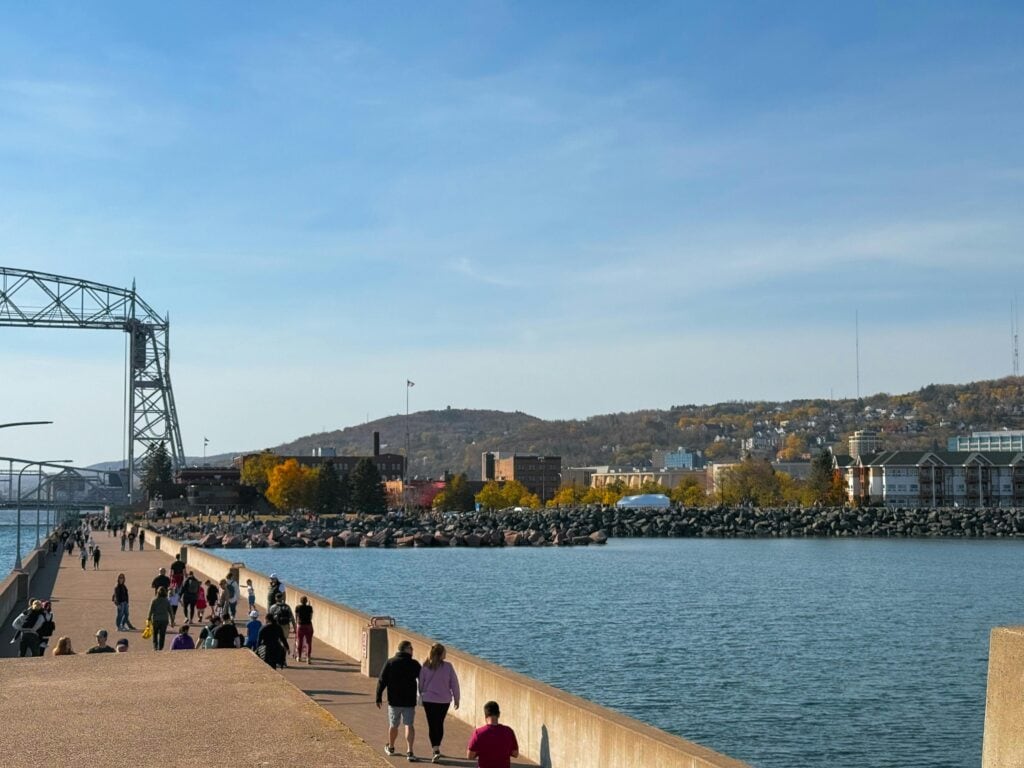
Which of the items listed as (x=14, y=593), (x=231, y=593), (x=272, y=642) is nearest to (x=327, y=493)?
(x=14, y=593)

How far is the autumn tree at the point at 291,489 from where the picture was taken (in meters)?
172

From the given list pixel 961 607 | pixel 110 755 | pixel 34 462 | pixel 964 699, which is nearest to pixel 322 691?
pixel 110 755

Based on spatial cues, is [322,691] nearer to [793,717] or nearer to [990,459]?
[793,717]

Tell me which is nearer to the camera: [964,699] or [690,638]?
[964,699]

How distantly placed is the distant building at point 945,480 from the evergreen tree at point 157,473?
94110mm

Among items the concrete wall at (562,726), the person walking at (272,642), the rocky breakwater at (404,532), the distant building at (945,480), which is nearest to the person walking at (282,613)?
the person walking at (272,642)

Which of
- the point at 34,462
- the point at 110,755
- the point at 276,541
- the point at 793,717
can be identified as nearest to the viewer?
the point at 110,755

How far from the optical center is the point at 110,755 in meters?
11.4

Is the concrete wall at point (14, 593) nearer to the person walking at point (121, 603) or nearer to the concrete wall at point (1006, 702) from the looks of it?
the person walking at point (121, 603)

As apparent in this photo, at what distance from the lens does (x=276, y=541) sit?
114 m

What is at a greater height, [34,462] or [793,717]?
[34,462]

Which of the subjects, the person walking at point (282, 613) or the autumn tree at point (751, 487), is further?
the autumn tree at point (751, 487)

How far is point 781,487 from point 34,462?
140m

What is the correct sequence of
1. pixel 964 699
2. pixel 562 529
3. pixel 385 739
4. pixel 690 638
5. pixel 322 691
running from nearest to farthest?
1. pixel 385 739
2. pixel 322 691
3. pixel 964 699
4. pixel 690 638
5. pixel 562 529
